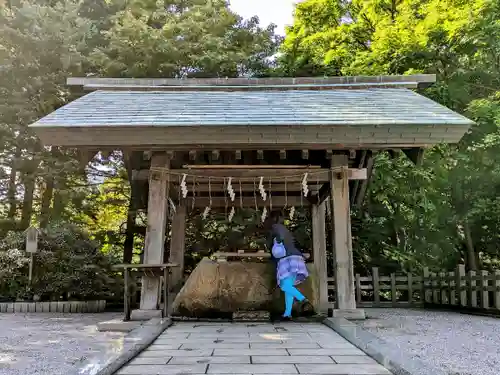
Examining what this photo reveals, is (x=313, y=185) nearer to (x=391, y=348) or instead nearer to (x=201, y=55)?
(x=391, y=348)

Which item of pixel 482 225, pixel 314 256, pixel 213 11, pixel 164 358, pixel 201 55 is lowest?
pixel 164 358

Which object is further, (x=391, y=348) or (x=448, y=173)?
(x=448, y=173)

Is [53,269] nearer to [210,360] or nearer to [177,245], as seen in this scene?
[177,245]

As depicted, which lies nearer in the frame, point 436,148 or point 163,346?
point 163,346

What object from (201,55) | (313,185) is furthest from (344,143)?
(201,55)

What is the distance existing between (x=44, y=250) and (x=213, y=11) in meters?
9.00

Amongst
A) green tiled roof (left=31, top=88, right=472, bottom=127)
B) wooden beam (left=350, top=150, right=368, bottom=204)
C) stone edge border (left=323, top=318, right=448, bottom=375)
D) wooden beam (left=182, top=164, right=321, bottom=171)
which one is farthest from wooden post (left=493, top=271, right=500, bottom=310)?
stone edge border (left=323, top=318, right=448, bottom=375)

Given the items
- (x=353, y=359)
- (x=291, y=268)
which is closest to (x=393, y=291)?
(x=291, y=268)

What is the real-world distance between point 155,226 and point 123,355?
308 cm

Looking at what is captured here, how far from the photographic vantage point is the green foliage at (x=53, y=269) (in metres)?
9.61

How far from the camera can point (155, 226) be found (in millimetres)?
6387

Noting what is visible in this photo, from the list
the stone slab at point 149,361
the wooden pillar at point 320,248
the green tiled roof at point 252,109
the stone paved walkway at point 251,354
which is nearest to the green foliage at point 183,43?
the green tiled roof at point 252,109

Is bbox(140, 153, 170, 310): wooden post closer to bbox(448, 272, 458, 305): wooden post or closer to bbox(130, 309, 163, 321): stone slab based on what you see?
bbox(130, 309, 163, 321): stone slab

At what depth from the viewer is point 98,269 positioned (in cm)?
1027
